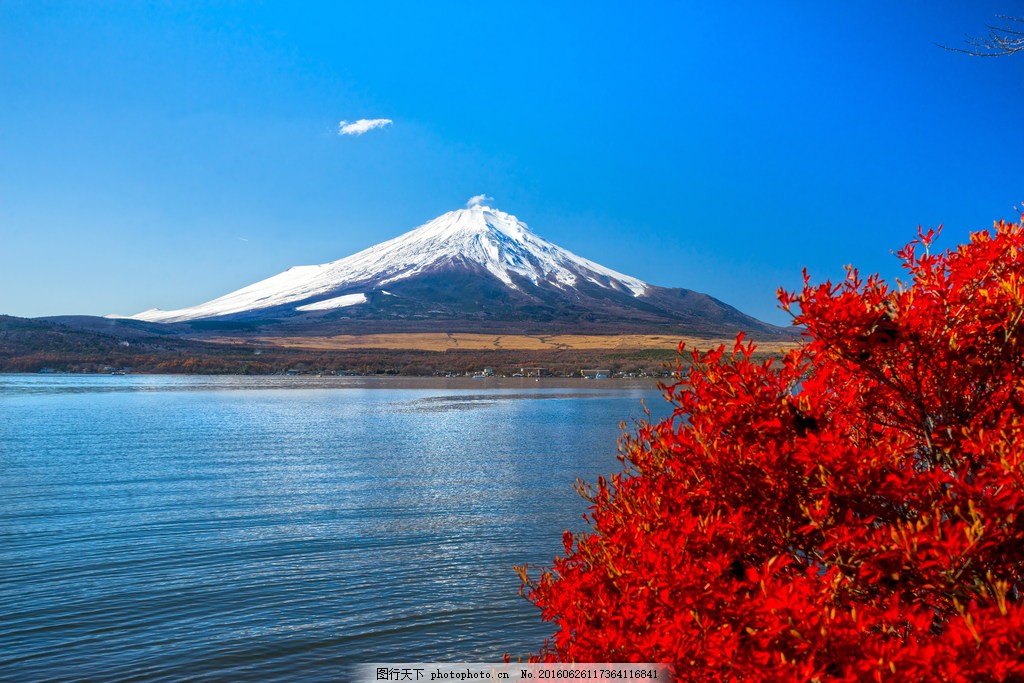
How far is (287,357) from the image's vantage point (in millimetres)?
100938

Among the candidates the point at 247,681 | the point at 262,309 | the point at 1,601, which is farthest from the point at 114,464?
the point at 262,309

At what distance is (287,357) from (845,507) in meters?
101

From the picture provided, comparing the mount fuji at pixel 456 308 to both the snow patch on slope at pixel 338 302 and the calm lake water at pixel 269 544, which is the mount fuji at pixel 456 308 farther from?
the calm lake water at pixel 269 544

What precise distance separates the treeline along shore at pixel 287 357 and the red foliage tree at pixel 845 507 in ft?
253

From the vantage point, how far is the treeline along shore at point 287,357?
88938 millimetres

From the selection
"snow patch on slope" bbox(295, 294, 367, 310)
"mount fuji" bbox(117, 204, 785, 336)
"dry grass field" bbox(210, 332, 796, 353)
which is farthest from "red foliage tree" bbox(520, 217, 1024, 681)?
"snow patch on slope" bbox(295, 294, 367, 310)

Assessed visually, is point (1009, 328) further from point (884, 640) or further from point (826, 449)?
point (884, 640)

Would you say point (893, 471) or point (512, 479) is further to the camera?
point (512, 479)

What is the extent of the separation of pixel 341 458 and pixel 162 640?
15.6m

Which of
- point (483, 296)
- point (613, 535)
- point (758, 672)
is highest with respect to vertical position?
point (483, 296)

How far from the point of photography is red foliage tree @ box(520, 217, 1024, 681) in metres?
3.44

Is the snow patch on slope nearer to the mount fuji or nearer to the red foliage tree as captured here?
the mount fuji

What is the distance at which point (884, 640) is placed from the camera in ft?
11.9

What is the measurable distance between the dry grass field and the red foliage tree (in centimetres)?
10239
